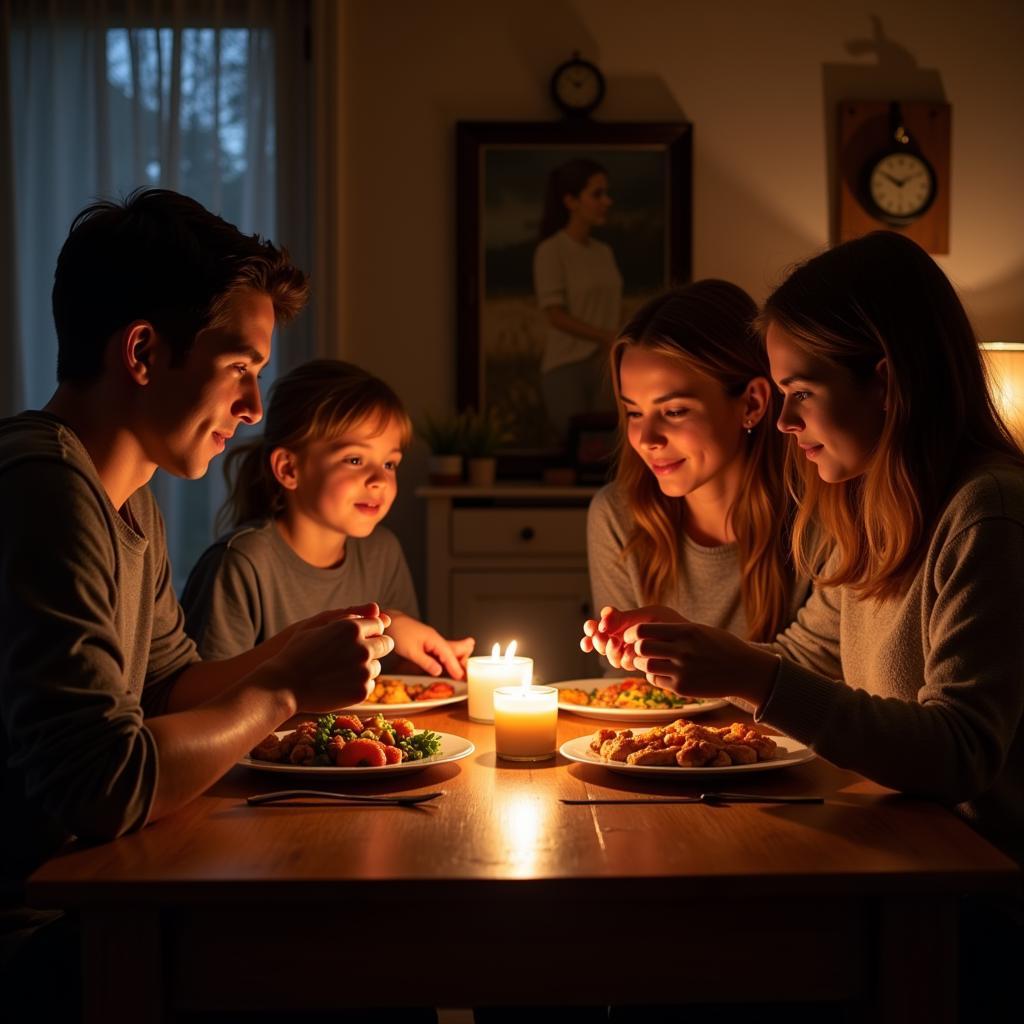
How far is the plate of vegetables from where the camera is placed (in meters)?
1.40

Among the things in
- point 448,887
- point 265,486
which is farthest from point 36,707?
point 265,486

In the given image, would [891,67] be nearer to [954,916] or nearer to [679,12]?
[679,12]

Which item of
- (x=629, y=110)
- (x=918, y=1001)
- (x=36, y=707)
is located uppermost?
(x=629, y=110)

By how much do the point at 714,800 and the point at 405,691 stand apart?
2.50ft

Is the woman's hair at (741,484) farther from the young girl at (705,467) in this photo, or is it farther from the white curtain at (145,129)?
the white curtain at (145,129)

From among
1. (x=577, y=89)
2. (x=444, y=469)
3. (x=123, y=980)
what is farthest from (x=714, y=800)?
(x=577, y=89)

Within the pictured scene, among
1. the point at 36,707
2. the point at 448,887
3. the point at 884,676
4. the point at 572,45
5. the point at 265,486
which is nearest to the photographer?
the point at 448,887

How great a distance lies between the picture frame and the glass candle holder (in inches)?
94.7

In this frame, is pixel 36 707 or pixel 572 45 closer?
pixel 36 707

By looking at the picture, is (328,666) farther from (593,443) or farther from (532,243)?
(532,243)

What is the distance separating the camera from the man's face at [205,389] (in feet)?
4.91

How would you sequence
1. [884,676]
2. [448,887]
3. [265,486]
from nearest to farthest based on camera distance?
[448,887], [884,676], [265,486]

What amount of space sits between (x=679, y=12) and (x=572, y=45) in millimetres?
393

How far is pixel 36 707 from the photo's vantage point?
1.16 meters
